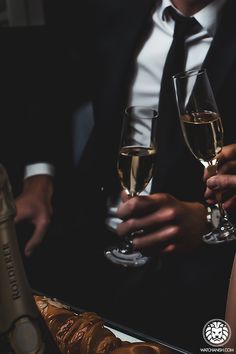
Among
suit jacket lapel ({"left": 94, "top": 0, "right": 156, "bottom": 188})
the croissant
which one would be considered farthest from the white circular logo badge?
suit jacket lapel ({"left": 94, "top": 0, "right": 156, "bottom": 188})

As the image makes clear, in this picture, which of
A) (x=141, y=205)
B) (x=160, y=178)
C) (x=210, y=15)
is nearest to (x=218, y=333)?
(x=141, y=205)

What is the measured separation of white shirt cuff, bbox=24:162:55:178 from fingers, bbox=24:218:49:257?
19cm

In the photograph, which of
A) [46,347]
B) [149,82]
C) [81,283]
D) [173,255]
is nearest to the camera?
[46,347]

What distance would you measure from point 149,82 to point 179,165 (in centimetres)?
28

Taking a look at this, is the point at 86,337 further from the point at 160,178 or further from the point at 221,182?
the point at 160,178

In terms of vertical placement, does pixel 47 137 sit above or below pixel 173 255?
above

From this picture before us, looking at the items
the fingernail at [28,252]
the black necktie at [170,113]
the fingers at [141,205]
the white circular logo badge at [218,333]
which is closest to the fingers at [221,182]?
the fingers at [141,205]

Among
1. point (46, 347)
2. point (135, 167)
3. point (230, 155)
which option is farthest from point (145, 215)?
point (46, 347)

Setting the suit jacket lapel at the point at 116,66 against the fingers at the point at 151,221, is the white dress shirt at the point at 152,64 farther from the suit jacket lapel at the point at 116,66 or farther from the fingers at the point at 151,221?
the fingers at the point at 151,221

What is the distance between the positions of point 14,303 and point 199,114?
73 cm

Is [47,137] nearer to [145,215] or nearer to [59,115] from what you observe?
[59,115]

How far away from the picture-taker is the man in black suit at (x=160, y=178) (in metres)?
1.20

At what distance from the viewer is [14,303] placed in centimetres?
49

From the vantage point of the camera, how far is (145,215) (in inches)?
45.2
